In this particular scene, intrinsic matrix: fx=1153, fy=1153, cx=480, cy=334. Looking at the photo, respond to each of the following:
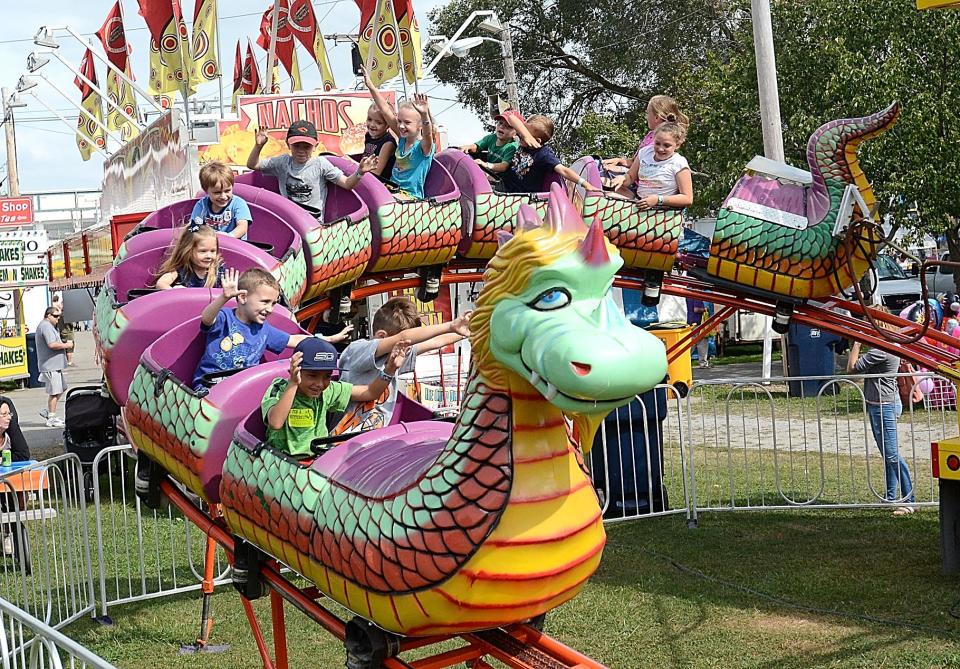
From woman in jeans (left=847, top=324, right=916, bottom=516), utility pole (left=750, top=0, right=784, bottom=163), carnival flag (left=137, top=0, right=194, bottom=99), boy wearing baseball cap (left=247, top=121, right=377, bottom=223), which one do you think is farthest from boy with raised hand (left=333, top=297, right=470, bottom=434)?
carnival flag (left=137, top=0, right=194, bottom=99)

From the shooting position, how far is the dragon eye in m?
2.93

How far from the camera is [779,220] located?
7.13m

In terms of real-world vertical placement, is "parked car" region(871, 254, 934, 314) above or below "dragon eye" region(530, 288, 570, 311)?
below

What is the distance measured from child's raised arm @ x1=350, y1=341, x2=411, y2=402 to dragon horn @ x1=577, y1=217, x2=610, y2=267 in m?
1.49

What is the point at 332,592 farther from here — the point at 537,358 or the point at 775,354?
the point at 775,354

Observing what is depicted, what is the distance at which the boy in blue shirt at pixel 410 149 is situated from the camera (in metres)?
7.12

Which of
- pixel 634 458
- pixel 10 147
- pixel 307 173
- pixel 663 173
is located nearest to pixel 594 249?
pixel 307 173

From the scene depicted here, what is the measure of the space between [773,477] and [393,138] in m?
4.75

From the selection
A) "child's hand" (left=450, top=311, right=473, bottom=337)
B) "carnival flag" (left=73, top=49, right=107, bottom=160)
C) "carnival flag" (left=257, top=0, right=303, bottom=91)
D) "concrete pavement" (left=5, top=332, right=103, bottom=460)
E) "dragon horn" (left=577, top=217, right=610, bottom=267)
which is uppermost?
"carnival flag" (left=257, top=0, right=303, bottom=91)

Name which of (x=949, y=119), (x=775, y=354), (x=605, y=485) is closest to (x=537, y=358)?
(x=605, y=485)

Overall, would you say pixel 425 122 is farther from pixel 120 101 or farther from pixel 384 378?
pixel 120 101

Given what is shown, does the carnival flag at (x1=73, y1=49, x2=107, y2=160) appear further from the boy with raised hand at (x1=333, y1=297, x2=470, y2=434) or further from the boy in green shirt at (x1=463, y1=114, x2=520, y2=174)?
the boy with raised hand at (x1=333, y1=297, x2=470, y2=434)

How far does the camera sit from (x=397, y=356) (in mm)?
4367

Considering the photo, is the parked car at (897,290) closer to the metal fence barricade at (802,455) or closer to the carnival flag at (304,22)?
the metal fence barricade at (802,455)
